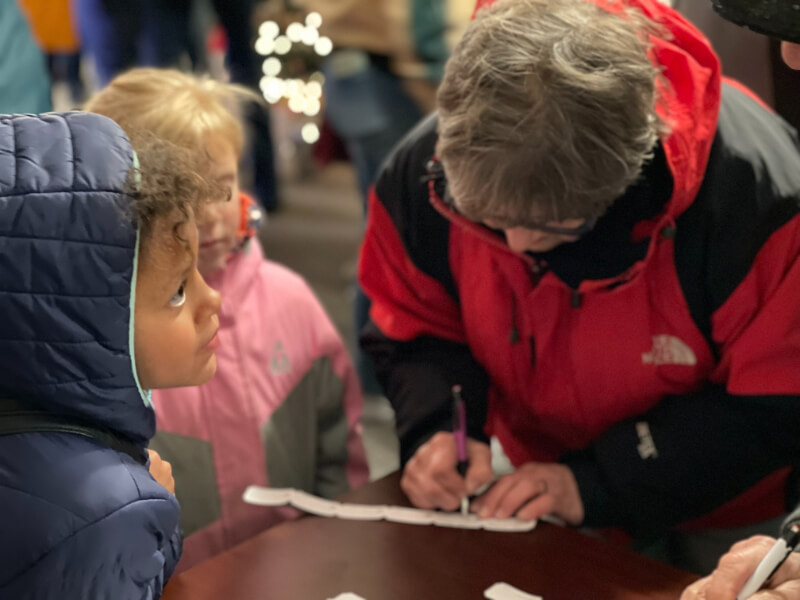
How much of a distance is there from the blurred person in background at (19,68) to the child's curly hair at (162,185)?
84cm

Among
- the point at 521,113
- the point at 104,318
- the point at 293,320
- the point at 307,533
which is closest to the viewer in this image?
the point at 104,318

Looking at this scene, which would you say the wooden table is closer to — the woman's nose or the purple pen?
the purple pen

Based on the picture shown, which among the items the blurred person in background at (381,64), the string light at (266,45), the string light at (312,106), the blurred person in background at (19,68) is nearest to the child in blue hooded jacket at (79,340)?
the blurred person in background at (19,68)

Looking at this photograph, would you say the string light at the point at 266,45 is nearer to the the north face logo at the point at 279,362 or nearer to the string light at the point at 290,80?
the string light at the point at 290,80

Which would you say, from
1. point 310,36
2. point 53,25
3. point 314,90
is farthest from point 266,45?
point 53,25

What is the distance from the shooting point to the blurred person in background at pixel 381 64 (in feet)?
6.82

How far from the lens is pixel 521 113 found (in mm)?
980

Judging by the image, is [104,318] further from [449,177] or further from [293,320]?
[293,320]

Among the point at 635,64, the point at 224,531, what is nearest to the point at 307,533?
the point at 224,531

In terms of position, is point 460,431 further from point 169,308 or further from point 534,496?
point 169,308

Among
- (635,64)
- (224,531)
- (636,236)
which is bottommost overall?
(224,531)

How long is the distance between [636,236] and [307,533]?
52 cm

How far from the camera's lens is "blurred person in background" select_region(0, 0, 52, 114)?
159 cm

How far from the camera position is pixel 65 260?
0.74 meters
